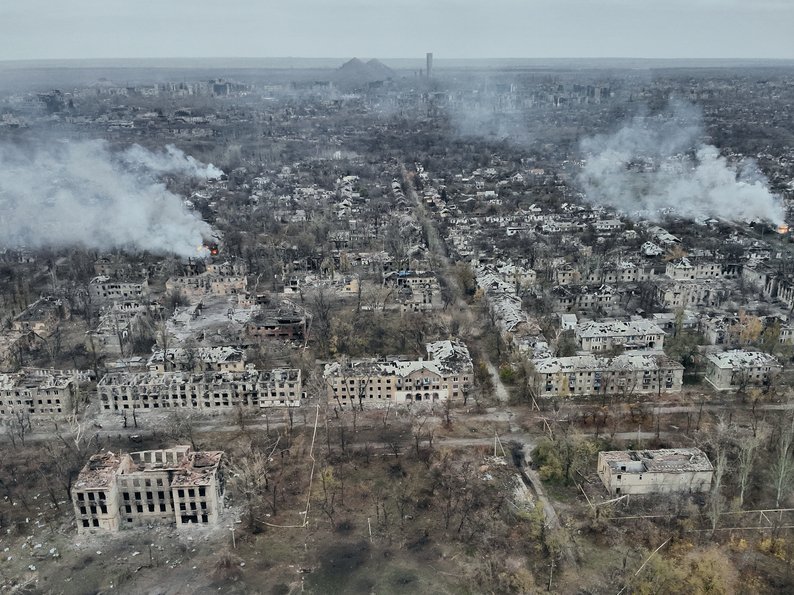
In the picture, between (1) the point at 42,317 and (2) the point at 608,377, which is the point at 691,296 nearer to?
(2) the point at 608,377

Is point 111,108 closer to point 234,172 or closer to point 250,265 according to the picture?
Result: point 234,172

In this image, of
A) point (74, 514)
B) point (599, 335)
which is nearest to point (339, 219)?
point (599, 335)

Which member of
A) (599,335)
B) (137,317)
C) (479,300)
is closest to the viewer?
(599,335)

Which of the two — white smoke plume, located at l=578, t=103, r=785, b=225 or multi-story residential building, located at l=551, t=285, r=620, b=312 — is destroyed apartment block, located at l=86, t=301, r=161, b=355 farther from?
white smoke plume, located at l=578, t=103, r=785, b=225

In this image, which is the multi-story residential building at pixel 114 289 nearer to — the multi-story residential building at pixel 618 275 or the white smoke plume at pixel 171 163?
the multi-story residential building at pixel 618 275

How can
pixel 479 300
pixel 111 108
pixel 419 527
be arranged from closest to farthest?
pixel 419 527 < pixel 479 300 < pixel 111 108

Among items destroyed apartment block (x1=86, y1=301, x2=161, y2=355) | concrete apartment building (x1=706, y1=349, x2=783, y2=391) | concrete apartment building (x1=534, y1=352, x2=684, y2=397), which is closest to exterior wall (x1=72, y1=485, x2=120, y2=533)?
destroyed apartment block (x1=86, y1=301, x2=161, y2=355)

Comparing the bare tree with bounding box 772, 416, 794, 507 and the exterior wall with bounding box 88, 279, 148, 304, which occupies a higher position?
the bare tree with bounding box 772, 416, 794, 507
